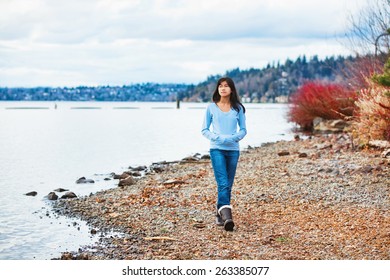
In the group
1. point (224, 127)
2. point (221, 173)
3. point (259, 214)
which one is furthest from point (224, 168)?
point (259, 214)

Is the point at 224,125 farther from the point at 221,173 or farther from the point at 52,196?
the point at 52,196

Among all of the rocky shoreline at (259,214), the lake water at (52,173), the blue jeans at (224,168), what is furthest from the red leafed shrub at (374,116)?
the blue jeans at (224,168)

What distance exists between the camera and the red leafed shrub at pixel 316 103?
85.2 feet

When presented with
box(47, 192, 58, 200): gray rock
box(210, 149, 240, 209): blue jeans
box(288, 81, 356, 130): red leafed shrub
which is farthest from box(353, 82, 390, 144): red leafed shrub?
box(288, 81, 356, 130): red leafed shrub

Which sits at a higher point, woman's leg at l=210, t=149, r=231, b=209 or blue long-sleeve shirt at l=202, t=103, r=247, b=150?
blue long-sleeve shirt at l=202, t=103, r=247, b=150

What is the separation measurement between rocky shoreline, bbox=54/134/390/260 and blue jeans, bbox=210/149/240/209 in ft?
1.56

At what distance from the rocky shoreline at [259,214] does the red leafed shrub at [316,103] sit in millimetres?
12157

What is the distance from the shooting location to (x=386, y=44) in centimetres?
1689

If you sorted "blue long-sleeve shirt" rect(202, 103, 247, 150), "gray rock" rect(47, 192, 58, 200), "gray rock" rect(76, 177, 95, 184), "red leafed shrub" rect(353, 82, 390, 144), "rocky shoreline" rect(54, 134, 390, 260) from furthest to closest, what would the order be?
"gray rock" rect(76, 177, 95, 184), "red leafed shrub" rect(353, 82, 390, 144), "gray rock" rect(47, 192, 58, 200), "blue long-sleeve shirt" rect(202, 103, 247, 150), "rocky shoreline" rect(54, 134, 390, 260)

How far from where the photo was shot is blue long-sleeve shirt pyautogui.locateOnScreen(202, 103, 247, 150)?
7.20 metres

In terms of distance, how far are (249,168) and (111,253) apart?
727 centimetres

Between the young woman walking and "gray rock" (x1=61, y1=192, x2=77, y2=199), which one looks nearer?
the young woman walking

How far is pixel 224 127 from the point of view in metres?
7.23

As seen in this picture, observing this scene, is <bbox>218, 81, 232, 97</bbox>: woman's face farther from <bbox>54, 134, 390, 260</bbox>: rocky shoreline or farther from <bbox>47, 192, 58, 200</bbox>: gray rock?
<bbox>47, 192, 58, 200</bbox>: gray rock
